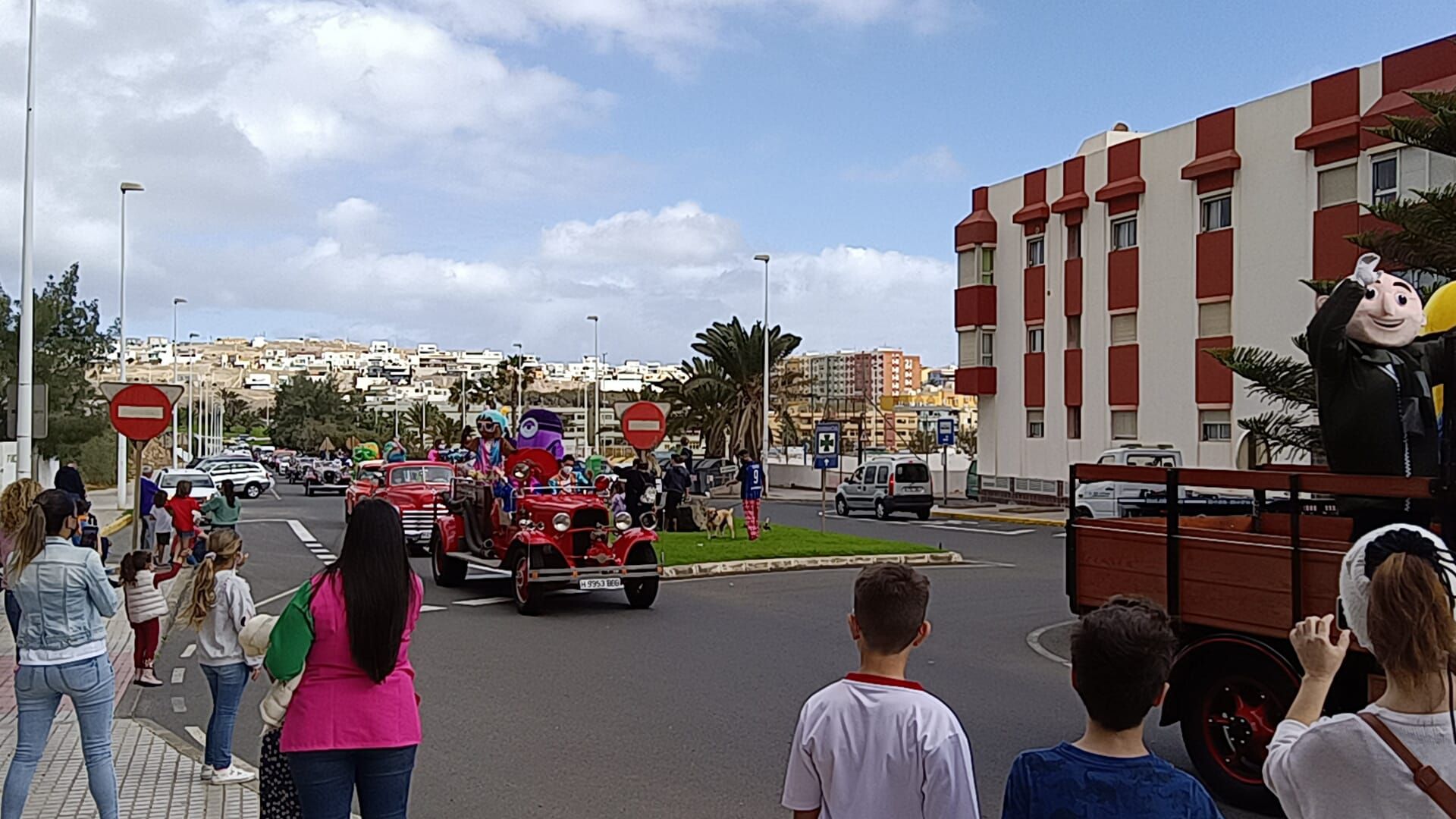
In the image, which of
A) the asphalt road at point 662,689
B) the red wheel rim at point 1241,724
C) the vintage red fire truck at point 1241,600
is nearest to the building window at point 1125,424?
the asphalt road at point 662,689

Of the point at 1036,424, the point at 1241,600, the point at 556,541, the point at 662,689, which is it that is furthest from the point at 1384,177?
the point at 1241,600

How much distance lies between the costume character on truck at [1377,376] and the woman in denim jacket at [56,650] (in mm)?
6579

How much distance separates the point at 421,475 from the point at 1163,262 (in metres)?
20.1

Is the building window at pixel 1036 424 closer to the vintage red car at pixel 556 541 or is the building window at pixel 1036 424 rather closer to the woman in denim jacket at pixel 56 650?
the vintage red car at pixel 556 541

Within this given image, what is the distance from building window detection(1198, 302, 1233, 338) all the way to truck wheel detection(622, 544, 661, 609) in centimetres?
2113

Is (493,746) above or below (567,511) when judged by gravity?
below

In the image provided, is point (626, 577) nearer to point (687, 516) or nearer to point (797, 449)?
point (687, 516)

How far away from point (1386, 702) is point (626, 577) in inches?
543

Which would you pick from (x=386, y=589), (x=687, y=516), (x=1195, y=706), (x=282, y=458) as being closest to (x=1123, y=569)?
(x=1195, y=706)

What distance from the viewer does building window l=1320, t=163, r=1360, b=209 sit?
28891 mm

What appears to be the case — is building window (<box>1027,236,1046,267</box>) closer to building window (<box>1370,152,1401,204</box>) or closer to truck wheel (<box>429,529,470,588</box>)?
building window (<box>1370,152,1401,204</box>)

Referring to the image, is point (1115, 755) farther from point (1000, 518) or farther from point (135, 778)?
point (1000, 518)

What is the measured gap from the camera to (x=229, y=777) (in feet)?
25.8

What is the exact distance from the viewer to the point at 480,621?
15.8 m
